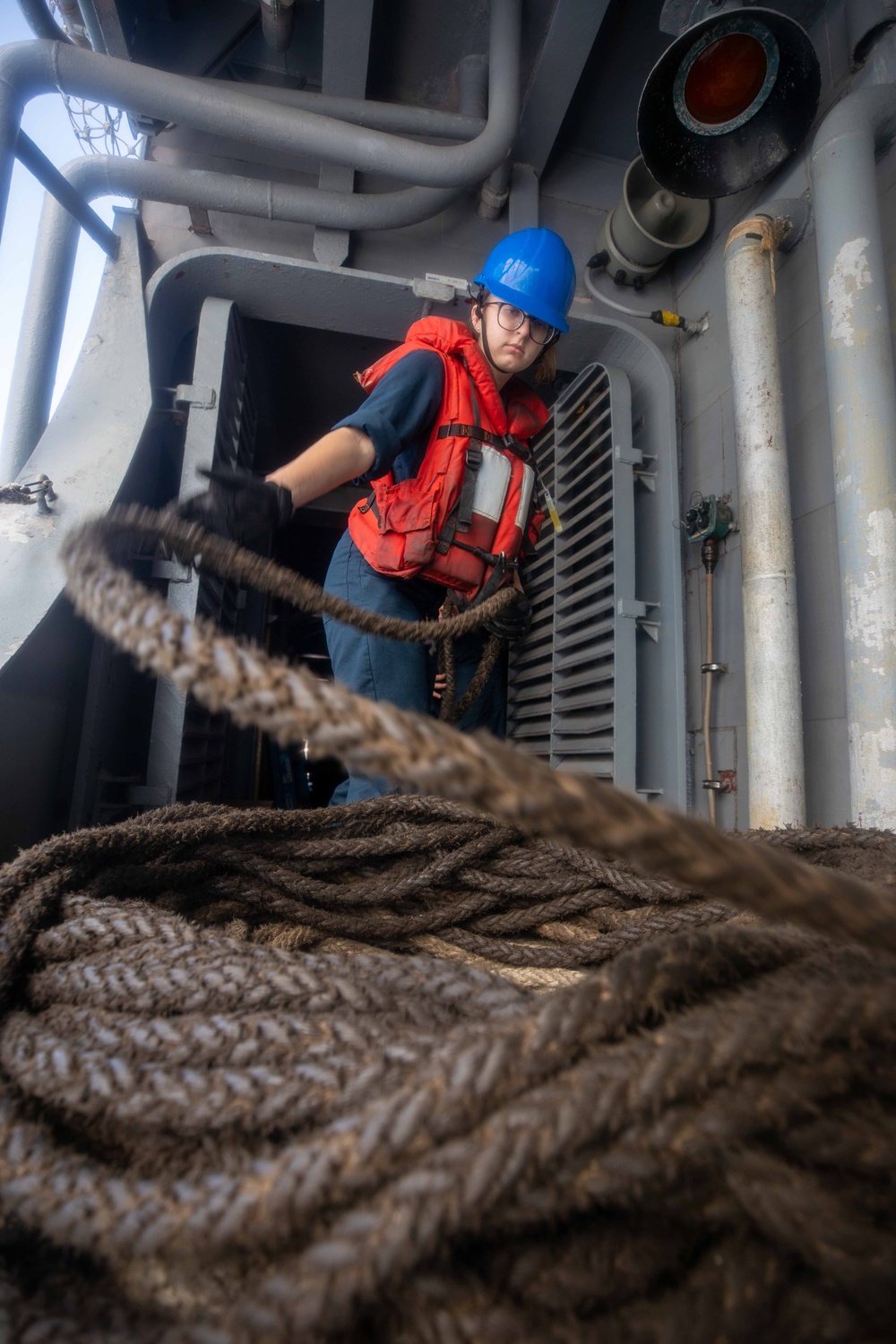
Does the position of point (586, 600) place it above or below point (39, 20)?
below

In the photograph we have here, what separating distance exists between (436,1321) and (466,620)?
0.93 metres

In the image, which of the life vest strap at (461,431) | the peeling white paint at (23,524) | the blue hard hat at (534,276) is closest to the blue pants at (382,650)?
the life vest strap at (461,431)

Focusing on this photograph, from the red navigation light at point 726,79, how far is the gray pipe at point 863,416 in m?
0.22

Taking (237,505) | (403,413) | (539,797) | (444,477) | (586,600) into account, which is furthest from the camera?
(586,600)

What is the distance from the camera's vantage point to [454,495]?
5.02 feet

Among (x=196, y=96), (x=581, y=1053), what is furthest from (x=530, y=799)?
(x=196, y=96)

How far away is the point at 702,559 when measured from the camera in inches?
71.3

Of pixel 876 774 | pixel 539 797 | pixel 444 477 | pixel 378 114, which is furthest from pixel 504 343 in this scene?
pixel 539 797

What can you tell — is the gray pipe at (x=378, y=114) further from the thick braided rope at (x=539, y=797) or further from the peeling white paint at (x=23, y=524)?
the thick braided rope at (x=539, y=797)

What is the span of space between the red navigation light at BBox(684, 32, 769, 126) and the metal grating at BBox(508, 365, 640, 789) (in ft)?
2.19

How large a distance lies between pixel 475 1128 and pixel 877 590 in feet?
4.43

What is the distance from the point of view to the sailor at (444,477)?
1.45m

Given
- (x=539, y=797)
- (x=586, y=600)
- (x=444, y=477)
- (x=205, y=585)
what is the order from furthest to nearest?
(x=586, y=600), (x=205, y=585), (x=444, y=477), (x=539, y=797)

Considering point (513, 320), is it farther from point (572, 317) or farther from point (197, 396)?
point (197, 396)
